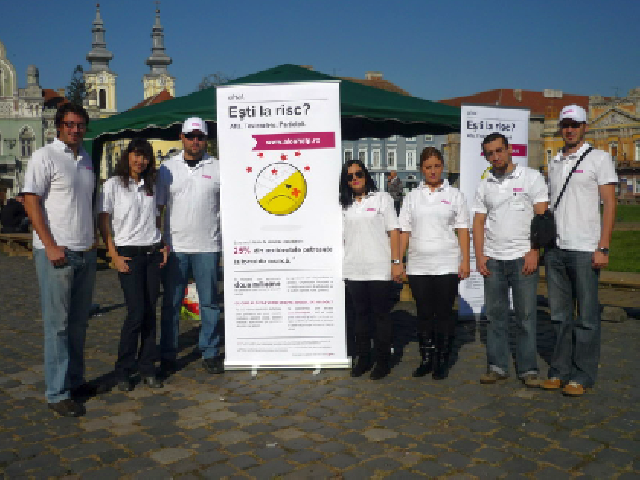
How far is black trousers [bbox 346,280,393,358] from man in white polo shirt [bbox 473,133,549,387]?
82 cm

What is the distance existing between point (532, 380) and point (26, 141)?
86.3 meters

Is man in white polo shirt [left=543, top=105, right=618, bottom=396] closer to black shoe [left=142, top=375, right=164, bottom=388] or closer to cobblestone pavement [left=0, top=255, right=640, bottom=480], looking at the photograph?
cobblestone pavement [left=0, top=255, right=640, bottom=480]

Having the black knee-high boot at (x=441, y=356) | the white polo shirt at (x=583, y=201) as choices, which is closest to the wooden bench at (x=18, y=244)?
the black knee-high boot at (x=441, y=356)

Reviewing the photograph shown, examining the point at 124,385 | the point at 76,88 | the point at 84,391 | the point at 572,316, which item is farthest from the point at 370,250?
the point at 76,88

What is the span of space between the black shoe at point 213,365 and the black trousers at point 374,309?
127 centimetres

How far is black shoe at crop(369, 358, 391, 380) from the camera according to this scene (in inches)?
216

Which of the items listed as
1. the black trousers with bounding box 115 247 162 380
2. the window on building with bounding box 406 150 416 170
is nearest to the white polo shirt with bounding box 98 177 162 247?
the black trousers with bounding box 115 247 162 380

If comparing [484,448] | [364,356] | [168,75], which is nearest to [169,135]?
[364,356]

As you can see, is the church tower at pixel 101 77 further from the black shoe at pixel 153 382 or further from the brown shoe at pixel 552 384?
the brown shoe at pixel 552 384

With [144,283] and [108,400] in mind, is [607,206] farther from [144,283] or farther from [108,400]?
[108,400]

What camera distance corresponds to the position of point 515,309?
5.30 m

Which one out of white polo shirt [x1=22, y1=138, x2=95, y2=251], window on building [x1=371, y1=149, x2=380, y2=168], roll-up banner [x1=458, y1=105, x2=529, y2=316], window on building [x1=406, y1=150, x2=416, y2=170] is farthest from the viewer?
window on building [x1=371, y1=149, x2=380, y2=168]

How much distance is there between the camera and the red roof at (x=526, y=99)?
3287 inches

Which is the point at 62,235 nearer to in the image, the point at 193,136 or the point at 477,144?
the point at 193,136
